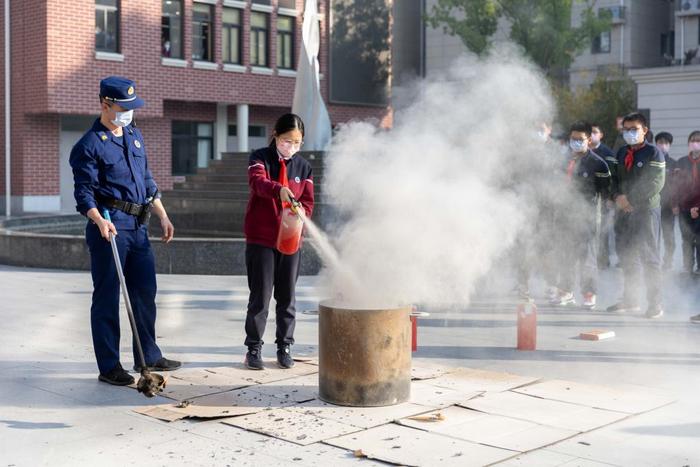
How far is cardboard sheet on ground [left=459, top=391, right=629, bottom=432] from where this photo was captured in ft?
18.9

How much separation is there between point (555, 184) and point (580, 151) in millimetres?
463

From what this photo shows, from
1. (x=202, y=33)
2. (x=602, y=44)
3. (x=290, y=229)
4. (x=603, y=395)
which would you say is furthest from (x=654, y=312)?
(x=602, y=44)

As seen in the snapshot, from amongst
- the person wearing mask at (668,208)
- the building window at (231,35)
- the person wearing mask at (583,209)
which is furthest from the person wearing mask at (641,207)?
the building window at (231,35)

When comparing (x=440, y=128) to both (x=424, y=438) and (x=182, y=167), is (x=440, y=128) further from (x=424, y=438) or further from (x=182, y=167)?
(x=182, y=167)

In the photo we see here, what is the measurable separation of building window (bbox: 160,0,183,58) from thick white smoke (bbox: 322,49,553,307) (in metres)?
21.0

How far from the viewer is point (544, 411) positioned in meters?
6.04

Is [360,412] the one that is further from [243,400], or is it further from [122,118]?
[122,118]

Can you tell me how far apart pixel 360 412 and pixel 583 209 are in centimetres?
576

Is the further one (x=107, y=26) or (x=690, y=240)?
(x=107, y=26)

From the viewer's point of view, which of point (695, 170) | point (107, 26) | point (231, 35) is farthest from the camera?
point (231, 35)

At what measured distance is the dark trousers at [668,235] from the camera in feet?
47.5

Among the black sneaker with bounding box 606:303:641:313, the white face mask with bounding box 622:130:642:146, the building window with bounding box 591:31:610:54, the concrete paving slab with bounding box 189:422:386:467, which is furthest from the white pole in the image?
the building window with bounding box 591:31:610:54

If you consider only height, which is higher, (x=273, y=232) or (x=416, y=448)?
(x=273, y=232)

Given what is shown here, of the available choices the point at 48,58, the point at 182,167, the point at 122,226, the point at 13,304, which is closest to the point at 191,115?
the point at 182,167
